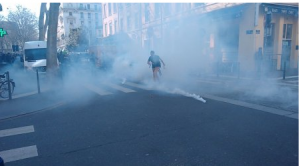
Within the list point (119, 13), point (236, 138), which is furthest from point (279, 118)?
point (119, 13)

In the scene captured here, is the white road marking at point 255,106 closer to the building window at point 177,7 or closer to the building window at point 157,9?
the building window at point 177,7

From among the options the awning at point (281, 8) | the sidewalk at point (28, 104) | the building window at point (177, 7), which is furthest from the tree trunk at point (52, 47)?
the awning at point (281, 8)

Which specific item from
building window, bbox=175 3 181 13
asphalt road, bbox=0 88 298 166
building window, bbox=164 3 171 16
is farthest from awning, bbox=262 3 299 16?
asphalt road, bbox=0 88 298 166

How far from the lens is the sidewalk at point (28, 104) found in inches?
210

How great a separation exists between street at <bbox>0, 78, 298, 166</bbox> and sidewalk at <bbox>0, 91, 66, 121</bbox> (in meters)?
0.28

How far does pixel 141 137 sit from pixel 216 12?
368 inches

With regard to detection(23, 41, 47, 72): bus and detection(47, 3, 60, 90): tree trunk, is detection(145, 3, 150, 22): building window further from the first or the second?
detection(47, 3, 60, 90): tree trunk

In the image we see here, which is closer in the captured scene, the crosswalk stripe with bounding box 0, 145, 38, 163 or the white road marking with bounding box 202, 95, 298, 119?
the crosswalk stripe with bounding box 0, 145, 38, 163

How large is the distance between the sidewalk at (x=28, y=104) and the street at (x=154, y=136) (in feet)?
0.92

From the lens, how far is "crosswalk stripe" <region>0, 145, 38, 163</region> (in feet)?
10.0

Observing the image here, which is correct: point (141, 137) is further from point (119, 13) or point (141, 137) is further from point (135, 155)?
point (119, 13)

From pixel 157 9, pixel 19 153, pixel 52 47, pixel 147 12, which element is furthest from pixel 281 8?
pixel 19 153

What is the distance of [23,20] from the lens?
2744 cm

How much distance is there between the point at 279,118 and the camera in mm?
4336
